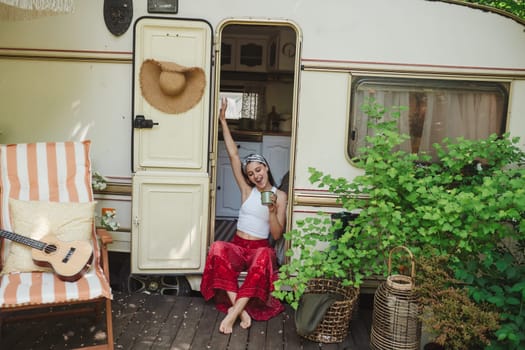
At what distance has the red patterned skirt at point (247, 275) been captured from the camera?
3898 mm

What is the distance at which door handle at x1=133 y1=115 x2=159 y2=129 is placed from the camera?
419 centimetres

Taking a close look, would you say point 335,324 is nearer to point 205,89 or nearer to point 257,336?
point 257,336

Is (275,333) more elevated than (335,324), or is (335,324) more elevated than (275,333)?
(335,324)

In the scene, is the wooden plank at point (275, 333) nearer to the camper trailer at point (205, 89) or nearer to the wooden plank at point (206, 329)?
the wooden plank at point (206, 329)

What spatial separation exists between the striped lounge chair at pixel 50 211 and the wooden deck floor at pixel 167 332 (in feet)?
0.42

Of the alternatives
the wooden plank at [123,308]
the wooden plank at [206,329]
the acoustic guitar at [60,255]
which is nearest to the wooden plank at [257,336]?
the wooden plank at [206,329]

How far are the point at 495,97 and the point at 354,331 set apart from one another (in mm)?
2227

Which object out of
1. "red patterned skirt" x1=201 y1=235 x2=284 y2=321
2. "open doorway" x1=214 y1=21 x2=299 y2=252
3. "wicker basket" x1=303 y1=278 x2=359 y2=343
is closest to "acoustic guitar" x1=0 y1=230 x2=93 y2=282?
"red patterned skirt" x1=201 y1=235 x2=284 y2=321

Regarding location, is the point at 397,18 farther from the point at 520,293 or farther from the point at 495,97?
the point at 520,293

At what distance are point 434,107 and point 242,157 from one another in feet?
9.43

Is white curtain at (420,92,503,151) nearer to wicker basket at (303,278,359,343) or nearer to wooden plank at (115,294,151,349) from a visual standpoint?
wicker basket at (303,278,359,343)

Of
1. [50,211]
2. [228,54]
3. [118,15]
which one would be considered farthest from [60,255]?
[228,54]

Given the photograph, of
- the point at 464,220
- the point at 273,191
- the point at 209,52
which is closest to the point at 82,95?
the point at 209,52

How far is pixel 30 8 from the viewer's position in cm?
335
